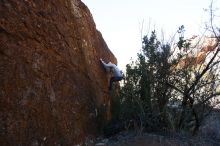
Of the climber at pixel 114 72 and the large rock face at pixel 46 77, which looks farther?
the climber at pixel 114 72

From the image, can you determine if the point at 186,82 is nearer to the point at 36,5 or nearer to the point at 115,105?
the point at 115,105

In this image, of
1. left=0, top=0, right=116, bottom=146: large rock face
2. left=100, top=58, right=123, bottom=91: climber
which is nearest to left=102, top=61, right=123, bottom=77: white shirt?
left=100, top=58, right=123, bottom=91: climber

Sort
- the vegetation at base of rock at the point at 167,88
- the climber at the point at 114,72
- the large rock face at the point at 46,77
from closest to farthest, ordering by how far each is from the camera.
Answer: the large rock face at the point at 46,77 → the vegetation at base of rock at the point at 167,88 → the climber at the point at 114,72

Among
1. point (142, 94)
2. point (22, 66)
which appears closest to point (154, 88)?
point (142, 94)

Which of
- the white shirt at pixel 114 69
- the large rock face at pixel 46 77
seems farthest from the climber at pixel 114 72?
the large rock face at pixel 46 77

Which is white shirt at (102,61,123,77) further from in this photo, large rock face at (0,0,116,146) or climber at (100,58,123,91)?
large rock face at (0,0,116,146)

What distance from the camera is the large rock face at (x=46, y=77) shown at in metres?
6.59

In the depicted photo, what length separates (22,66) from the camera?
22.8ft

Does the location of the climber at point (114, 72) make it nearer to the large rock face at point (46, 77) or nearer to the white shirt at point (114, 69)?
the white shirt at point (114, 69)

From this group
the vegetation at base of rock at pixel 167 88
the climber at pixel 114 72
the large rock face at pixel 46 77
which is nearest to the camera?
the large rock face at pixel 46 77

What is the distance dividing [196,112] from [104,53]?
335cm

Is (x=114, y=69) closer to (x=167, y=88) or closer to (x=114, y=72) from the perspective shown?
(x=114, y=72)

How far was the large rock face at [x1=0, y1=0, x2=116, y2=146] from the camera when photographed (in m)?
6.59

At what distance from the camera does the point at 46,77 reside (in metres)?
7.61
